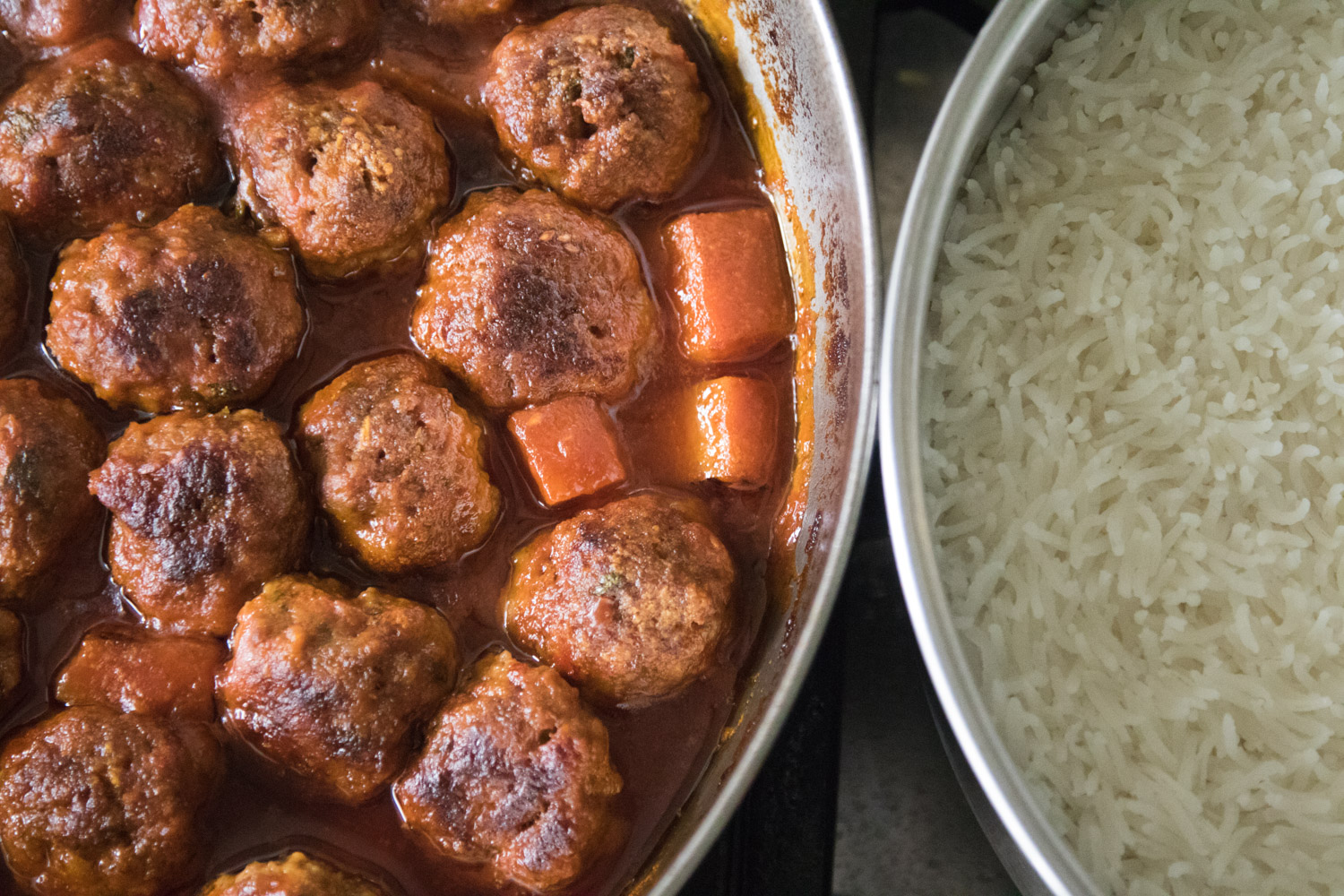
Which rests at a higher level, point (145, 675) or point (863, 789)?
point (145, 675)

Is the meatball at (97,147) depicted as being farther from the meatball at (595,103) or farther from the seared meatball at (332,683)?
the seared meatball at (332,683)

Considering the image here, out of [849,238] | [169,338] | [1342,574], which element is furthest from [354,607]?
[1342,574]

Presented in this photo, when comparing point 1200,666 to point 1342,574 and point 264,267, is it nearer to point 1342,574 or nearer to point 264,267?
point 1342,574

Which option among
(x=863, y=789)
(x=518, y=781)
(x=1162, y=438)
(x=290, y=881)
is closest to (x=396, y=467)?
(x=518, y=781)

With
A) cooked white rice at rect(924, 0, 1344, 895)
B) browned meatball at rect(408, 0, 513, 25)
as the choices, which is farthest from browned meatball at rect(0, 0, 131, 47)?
cooked white rice at rect(924, 0, 1344, 895)

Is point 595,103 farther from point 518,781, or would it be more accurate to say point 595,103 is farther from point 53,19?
point 518,781
